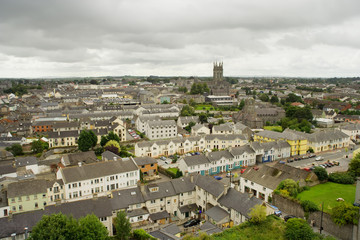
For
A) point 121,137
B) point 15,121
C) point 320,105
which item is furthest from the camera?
point 320,105

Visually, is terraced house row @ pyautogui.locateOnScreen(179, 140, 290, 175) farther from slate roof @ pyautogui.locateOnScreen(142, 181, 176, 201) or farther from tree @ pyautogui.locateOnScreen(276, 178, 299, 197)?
tree @ pyautogui.locateOnScreen(276, 178, 299, 197)

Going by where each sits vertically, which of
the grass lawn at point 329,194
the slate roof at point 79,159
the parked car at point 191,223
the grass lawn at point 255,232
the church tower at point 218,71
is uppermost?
the church tower at point 218,71

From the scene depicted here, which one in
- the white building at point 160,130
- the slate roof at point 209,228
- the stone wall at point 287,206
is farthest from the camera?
the white building at point 160,130

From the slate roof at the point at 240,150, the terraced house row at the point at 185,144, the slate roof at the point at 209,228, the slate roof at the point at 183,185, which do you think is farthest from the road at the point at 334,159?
the slate roof at the point at 209,228

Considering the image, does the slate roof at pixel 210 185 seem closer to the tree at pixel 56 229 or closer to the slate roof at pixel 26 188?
the tree at pixel 56 229

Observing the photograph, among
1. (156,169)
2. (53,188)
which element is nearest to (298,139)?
(156,169)

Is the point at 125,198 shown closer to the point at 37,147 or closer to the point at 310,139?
the point at 37,147

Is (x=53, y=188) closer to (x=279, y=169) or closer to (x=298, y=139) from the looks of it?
(x=279, y=169)
